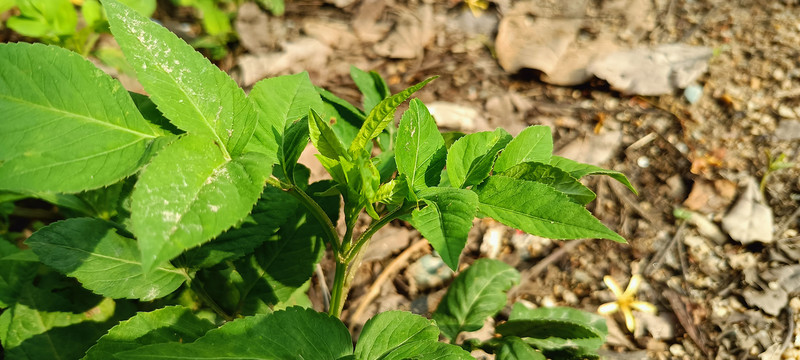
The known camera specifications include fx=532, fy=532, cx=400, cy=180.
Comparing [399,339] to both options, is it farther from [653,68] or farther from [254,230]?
[653,68]

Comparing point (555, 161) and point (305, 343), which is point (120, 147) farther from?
point (555, 161)

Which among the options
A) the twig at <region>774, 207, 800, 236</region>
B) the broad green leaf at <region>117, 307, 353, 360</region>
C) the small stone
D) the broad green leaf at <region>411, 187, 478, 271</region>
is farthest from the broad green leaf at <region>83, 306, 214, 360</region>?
the twig at <region>774, 207, 800, 236</region>

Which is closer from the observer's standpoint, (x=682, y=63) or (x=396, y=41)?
(x=682, y=63)

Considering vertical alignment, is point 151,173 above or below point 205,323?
above

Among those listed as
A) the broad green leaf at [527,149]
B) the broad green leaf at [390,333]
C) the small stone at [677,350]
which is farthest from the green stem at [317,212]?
the small stone at [677,350]

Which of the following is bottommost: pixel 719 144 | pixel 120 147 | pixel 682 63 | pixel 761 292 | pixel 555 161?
pixel 761 292

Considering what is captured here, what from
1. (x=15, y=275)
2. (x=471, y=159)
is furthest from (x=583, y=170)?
(x=15, y=275)

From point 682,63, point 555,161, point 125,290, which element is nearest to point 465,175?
point 555,161

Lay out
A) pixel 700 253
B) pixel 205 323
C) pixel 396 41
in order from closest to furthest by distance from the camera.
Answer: pixel 205 323, pixel 700 253, pixel 396 41
